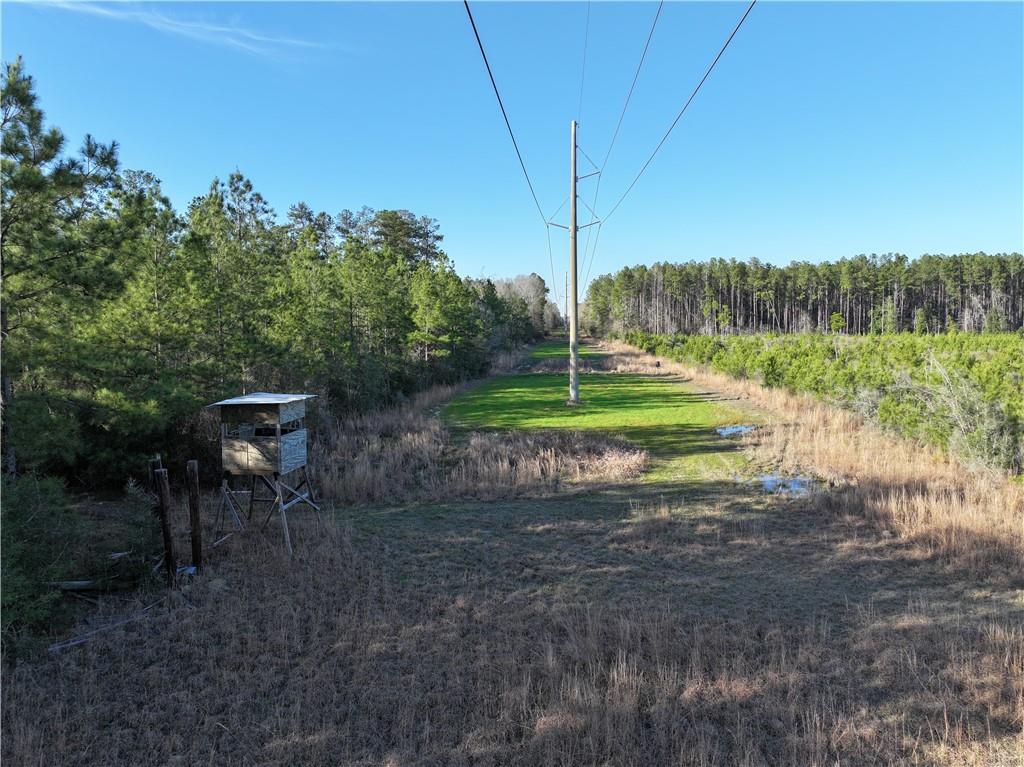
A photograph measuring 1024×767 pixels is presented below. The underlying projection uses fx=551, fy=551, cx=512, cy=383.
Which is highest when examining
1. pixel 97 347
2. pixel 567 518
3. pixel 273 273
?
pixel 273 273

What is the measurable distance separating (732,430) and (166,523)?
14.6 m

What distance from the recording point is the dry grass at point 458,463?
Answer: 11.7m

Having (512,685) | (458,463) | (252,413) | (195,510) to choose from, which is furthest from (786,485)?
(195,510)

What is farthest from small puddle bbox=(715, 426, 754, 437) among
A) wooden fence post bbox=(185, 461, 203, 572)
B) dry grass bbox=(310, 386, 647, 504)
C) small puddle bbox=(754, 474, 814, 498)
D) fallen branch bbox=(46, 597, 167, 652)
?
fallen branch bbox=(46, 597, 167, 652)

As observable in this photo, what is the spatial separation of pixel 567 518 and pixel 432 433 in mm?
6720

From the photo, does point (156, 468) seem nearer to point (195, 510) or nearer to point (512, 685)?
point (195, 510)

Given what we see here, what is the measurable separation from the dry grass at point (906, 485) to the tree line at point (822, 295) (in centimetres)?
7072

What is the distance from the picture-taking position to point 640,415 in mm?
19453

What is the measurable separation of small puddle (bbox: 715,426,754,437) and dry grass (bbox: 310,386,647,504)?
3.43 meters

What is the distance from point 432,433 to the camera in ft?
51.4

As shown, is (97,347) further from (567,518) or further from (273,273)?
(567,518)

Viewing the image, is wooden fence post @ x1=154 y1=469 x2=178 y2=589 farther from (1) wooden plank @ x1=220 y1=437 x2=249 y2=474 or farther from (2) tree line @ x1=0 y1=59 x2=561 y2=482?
(2) tree line @ x1=0 y1=59 x2=561 y2=482

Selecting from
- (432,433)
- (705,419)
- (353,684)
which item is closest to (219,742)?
(353,684)

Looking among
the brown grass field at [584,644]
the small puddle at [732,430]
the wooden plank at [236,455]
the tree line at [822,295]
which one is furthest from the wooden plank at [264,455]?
the tree line at [822,295]
